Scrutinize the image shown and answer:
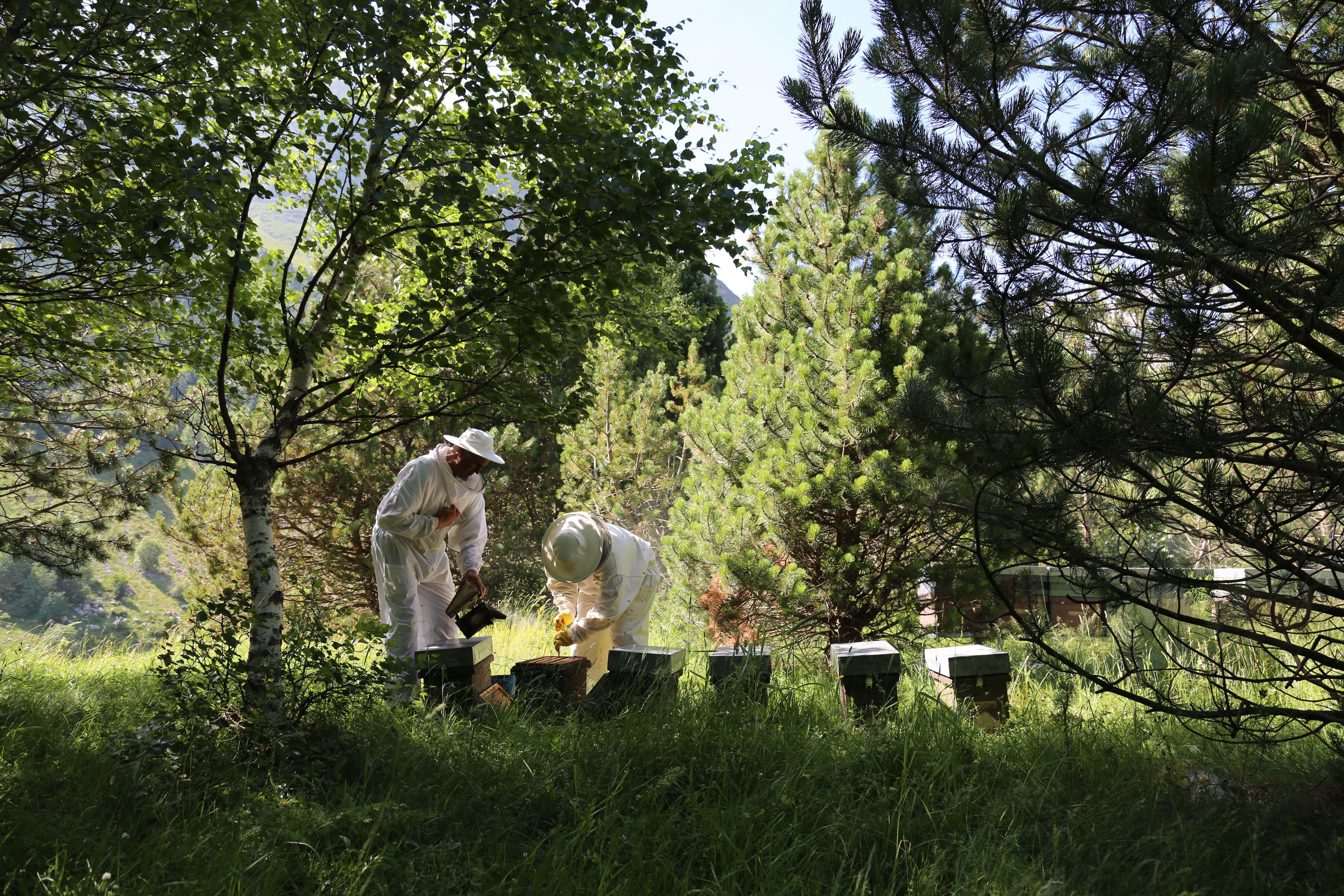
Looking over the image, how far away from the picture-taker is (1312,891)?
90.5 inches

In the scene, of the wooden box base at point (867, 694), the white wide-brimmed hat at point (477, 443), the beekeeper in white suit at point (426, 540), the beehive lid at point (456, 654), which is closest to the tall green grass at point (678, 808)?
the wooden box base at point (867, 694)

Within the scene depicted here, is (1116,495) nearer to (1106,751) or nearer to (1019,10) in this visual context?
(1106,751)

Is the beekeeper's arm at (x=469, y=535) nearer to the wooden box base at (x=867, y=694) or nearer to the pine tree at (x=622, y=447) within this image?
the wooden box base at (x=867, y=694)

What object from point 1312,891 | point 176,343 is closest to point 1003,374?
point 1312,891

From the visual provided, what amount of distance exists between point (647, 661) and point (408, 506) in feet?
7.89

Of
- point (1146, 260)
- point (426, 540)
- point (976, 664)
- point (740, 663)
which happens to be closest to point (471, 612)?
point (426, 540)

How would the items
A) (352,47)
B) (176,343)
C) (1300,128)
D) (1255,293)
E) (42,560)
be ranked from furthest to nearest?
(42,560) < (176,343) < (352,47) < (1300,128) < (1255,293)

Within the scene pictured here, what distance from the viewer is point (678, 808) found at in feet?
9.48

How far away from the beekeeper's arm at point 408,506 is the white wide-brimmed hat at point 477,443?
30 cm

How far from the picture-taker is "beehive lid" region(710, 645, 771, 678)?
12.7ft

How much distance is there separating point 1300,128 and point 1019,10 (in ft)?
4.47

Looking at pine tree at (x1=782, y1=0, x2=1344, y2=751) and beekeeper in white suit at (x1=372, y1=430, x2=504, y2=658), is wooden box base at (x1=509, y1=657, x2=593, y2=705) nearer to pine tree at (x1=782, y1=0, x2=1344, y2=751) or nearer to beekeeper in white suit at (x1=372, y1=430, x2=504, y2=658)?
beekeeper in white suit at (x1=372, y1=430, x2=504, y2=658)

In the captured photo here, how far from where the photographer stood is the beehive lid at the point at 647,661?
3.93 meters

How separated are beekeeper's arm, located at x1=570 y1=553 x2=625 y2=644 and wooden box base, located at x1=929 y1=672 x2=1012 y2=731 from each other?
237 centimetres
